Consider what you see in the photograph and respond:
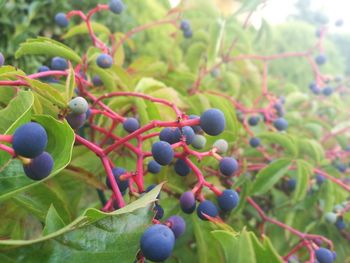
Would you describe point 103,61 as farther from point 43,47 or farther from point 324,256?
point 324,256

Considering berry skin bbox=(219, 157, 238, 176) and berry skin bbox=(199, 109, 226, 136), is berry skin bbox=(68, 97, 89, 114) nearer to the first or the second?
berry skin bbox=(199, 109, 226, 136)

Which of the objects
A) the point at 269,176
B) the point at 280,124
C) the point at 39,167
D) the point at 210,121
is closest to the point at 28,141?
the point at 39,167

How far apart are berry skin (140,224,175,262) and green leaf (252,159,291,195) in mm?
617

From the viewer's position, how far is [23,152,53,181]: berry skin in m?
0.54

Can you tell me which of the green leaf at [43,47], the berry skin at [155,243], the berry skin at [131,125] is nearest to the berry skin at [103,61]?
the green leaf at [43,47]

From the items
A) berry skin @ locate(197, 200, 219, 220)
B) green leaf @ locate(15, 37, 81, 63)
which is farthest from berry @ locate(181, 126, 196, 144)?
green leaf @ locate(15, 37, 81, 63)

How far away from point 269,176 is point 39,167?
0.77 metres

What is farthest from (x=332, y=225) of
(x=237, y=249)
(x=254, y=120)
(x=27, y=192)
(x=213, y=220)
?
(x=27, y=192)

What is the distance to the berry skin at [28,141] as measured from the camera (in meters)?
0.50

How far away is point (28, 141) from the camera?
0.50m

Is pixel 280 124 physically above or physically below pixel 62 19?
below

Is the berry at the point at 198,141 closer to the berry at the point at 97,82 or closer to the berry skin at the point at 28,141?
the berry skin at the point at 28,141

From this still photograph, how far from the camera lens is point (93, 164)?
922 mm

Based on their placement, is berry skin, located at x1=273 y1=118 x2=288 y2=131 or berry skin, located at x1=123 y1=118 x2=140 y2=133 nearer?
berry skin, located at x1=123 y1=118 x2=140 y2=133
